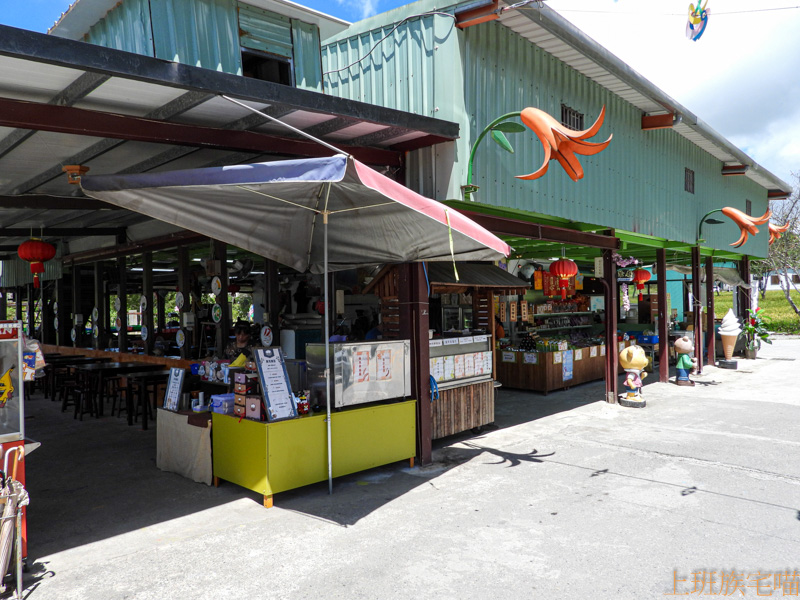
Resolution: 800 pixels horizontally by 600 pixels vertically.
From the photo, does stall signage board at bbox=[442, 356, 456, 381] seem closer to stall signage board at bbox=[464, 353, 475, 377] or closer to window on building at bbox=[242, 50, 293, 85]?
stall signage board at bbox=[464, 353, 475, 377]

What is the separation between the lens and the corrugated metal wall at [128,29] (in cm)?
687

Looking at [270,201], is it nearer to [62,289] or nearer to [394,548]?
[394,548]

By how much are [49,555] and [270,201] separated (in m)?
3.47

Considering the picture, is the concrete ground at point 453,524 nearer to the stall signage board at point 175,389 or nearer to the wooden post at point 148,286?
the stall signage board at point 175,389

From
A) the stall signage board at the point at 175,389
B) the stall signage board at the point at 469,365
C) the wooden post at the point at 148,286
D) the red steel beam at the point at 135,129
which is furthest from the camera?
the wooden post at the point at 148,286

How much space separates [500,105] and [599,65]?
8.79 ft

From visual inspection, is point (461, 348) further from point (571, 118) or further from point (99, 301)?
point (99, 301)

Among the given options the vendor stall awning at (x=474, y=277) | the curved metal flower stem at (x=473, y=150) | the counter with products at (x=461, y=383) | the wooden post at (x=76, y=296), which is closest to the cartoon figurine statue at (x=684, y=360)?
the vendor stall awning at (x=474, y=277)

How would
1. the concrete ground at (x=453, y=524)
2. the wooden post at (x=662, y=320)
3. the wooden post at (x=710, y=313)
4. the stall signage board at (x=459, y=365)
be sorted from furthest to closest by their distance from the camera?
the wooden post at (x=710, y=313) → the wooden post at (x=662, y=320) → the stall signage board at (x=459, y=365) → the concrete ground at (x=453, y=524)

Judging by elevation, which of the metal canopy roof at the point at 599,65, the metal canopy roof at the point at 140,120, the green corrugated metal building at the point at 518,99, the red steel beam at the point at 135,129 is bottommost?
the red steel beam at the point at 135,129

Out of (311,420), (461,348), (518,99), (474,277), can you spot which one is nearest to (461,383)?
(461,348)

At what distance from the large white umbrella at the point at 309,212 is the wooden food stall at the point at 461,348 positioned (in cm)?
87

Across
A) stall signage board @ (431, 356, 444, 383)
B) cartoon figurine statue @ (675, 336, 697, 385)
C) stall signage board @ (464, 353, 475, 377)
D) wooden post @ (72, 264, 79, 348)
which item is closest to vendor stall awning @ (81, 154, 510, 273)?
stall signage board @ (431, 356, 444, 383)

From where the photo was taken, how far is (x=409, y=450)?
6.53 metres
